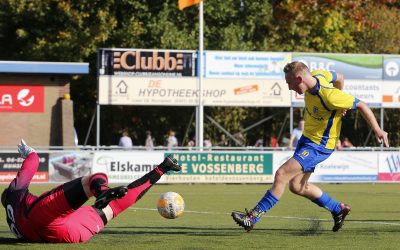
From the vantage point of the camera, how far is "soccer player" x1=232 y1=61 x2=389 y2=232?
1127 centimetres

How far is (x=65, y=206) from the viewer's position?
955cm

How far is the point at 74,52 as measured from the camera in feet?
130

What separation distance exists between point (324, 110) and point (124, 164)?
1692 centimetres

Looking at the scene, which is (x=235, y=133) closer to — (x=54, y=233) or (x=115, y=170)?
(x=115, y=170)

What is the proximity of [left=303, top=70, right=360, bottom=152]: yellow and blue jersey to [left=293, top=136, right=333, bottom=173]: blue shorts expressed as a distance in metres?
0.04

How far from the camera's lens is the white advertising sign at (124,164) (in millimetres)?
27859

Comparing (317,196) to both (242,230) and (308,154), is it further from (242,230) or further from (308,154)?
(242,230)

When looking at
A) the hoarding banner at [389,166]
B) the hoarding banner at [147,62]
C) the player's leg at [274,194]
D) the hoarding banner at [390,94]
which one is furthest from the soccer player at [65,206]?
the hoarding banner at [390,94]

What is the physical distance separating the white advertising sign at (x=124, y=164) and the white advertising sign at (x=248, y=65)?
6.12 meters

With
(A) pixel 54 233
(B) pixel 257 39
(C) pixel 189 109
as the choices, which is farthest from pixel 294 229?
(B) pixel 257 39

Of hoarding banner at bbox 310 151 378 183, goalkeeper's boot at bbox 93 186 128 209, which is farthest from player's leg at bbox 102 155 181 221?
hoarding banner at bbox 310 151 378 183

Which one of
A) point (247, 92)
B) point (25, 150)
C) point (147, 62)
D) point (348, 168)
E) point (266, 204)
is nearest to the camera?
point (25, 150)

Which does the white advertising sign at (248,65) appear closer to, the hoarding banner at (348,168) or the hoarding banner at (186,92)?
the hoarding banner at (186,92)

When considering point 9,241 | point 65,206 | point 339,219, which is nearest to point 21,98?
point 339,219
